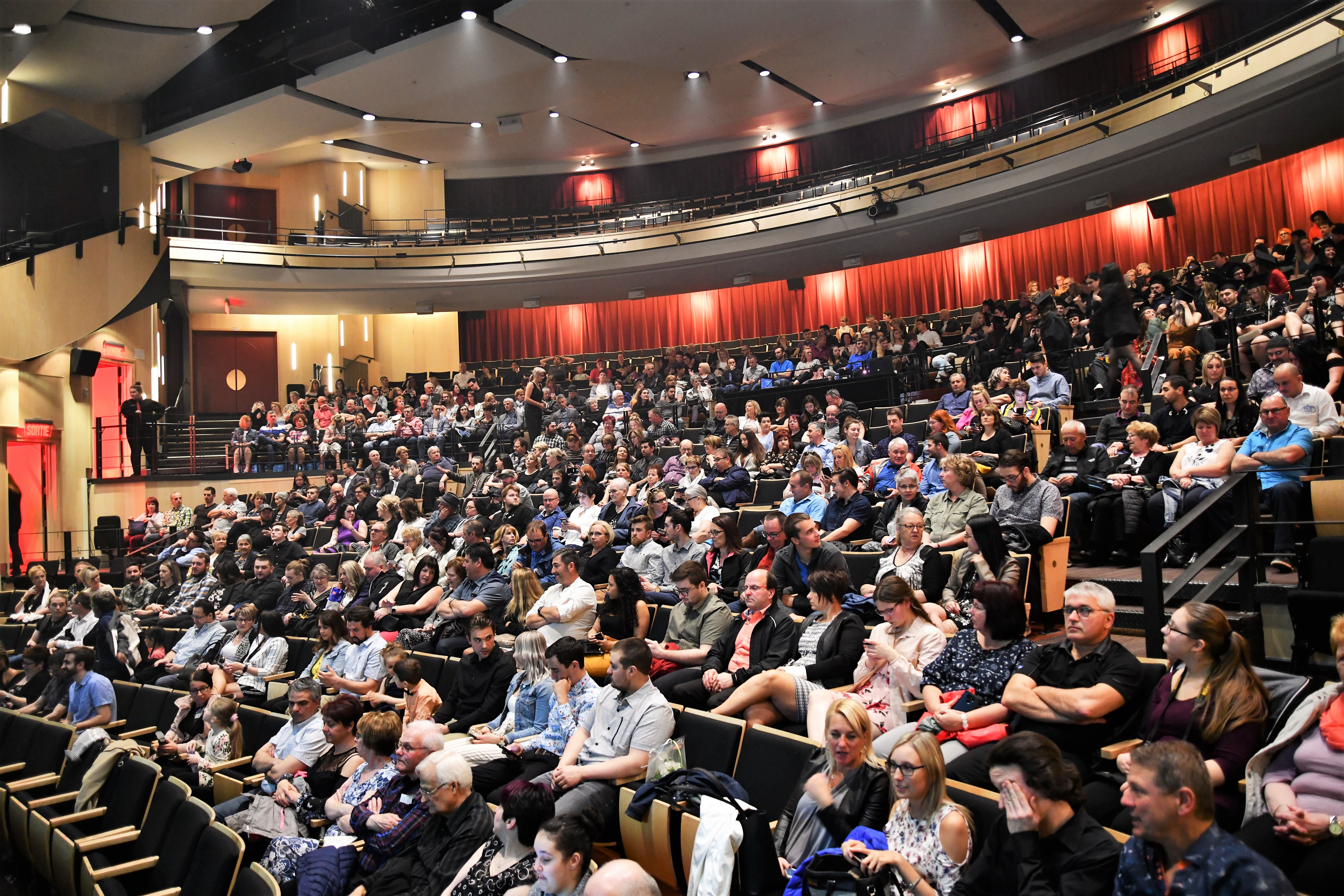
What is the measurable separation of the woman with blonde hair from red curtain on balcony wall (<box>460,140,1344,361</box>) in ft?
37.9

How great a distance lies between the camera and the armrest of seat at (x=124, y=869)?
346cm

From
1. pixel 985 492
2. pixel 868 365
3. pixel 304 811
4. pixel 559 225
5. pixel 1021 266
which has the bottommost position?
pixel 304 811

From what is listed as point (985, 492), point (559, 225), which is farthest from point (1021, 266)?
point (985, 492)

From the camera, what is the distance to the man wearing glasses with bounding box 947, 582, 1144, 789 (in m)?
2.63

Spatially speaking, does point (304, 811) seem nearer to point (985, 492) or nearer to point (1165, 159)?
point (985, 492)

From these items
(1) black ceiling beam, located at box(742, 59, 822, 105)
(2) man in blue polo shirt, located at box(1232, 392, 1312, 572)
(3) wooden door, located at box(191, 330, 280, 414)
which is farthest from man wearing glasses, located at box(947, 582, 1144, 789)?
(3) wooden door, located at box(191, 330, 280, 414)

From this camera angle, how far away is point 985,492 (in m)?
5.04

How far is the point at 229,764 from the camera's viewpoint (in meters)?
4.34

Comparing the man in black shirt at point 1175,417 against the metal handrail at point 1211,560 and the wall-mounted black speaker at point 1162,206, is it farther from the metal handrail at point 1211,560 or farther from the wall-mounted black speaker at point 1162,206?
the wall-mounted black speaker at point 1162,206

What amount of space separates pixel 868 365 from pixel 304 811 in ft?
27.4

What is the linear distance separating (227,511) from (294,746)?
733 cm

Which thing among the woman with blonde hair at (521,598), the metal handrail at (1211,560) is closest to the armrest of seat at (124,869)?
the woman with blonde hair at (521,598)

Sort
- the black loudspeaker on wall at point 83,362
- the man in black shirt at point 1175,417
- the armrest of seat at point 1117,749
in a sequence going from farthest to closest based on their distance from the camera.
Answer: the black loudspeaker on wall at point 83,362 → the man in black shirt at point 1175,417 → the armrest of seat at point 1117,749

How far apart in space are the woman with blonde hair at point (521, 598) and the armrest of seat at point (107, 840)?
6.34ft
